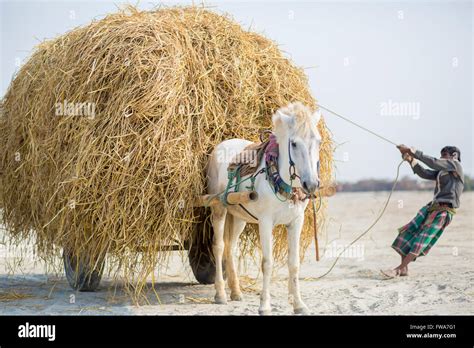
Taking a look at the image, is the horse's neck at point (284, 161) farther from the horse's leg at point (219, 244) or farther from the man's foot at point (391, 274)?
the man's foot at point (391, 274)

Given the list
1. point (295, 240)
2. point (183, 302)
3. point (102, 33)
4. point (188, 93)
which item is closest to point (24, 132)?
point (102, 33)

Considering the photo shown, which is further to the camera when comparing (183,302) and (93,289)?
(93,289)

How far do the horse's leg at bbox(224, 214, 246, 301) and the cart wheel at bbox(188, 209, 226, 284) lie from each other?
27 centimetres

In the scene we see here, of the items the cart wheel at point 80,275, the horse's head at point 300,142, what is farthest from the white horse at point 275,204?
the cart wheel at point 80,275

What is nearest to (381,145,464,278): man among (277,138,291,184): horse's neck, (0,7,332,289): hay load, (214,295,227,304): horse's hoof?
(0,7,332,289): hay load

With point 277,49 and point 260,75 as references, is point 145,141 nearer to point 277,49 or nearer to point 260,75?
point 260,75

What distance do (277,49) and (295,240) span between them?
8.95ft

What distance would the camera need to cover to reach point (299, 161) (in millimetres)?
6098

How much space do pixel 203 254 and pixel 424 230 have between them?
258cm

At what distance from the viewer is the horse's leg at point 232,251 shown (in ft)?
24.5

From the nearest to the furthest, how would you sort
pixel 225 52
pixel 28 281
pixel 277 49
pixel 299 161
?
pixel 299 161 < pixel 225 52 < pixel 277 49 < pixel 28 281

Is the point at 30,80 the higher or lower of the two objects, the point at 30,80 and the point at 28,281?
the higher

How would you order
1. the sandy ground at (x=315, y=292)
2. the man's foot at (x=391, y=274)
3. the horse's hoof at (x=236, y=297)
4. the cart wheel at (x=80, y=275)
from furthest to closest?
the man's foot at (x=391, y=274) < the cart wheel at (x=80, y=275) < the horse's hoof at (x=236, y=297) < the sandy ground at (x=315, y=292)

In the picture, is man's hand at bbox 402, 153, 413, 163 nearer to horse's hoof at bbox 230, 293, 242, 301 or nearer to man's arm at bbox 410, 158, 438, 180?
man's arm at bbox 410, 158, 438, 180
